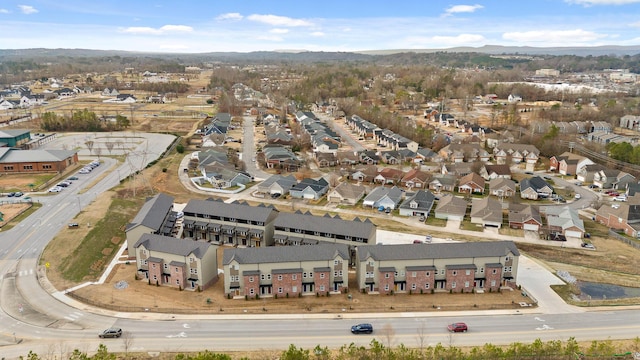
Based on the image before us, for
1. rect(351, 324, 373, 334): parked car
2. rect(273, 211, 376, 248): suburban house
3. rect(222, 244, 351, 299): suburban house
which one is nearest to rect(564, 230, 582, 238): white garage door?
rect(273, 211, 376, 248): suburban house

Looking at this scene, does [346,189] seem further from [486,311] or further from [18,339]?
[18,339]

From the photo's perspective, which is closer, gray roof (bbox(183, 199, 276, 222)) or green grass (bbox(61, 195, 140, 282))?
green grass (bbox(61, 195, 140, 282))

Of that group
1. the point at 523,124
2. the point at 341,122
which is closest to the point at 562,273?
the point at 523,124

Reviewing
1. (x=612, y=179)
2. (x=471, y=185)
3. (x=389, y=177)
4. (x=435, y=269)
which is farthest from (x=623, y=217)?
(x=389, y=177)

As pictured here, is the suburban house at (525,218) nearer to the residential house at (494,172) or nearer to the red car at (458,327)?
the residential house at (494,172)

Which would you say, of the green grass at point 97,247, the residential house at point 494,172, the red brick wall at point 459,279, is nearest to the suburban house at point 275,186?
→ the green grass at point 97,247

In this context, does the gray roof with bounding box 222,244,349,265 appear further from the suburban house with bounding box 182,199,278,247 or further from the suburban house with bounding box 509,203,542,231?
the suburban house with bounding box 509,203,542,231
